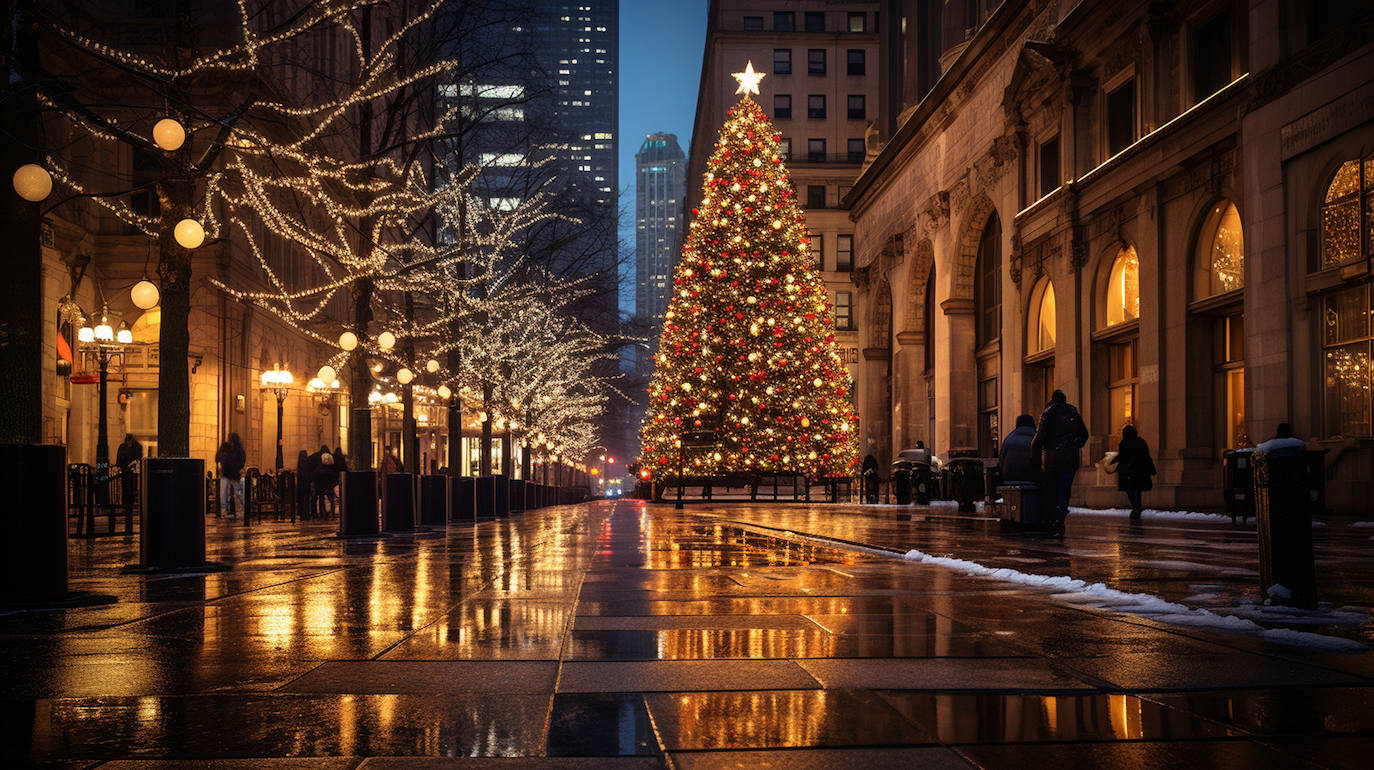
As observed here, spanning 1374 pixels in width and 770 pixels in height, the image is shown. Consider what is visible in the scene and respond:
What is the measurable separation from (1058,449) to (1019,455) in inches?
36.4

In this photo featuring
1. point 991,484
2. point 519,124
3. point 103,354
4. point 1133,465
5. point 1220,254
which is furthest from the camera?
point 519,124

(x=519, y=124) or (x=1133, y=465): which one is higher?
(x=519, y=124)

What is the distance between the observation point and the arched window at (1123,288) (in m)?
29.2

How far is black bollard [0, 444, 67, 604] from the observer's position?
7.39 m

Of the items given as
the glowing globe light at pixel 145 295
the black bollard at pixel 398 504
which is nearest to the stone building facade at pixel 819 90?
the black bollard at pixel 398 504

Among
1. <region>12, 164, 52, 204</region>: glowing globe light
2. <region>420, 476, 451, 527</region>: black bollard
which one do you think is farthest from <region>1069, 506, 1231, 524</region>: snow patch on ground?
<region>12, 164, 52, 204</region>: glowing globe light

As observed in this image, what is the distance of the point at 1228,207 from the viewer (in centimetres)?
2480

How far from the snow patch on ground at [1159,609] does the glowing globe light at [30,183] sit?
7.44 m

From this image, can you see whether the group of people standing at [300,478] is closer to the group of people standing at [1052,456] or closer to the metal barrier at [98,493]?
the metal barrier at [98,493]

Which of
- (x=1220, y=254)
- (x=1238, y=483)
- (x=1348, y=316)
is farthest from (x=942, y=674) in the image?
(x=1220, y=254)

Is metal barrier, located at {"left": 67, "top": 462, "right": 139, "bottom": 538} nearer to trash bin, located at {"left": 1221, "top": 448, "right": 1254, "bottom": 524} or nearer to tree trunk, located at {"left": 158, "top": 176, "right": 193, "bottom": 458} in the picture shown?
tree trunk, located at {"left": 158, "top": 176, "right": 193, "bottom": 458}

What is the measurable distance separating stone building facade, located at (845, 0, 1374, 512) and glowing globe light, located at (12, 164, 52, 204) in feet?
60.8

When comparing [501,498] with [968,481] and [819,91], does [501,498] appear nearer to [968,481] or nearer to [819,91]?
[968,481]

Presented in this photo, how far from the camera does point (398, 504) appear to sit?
59.9 ft
